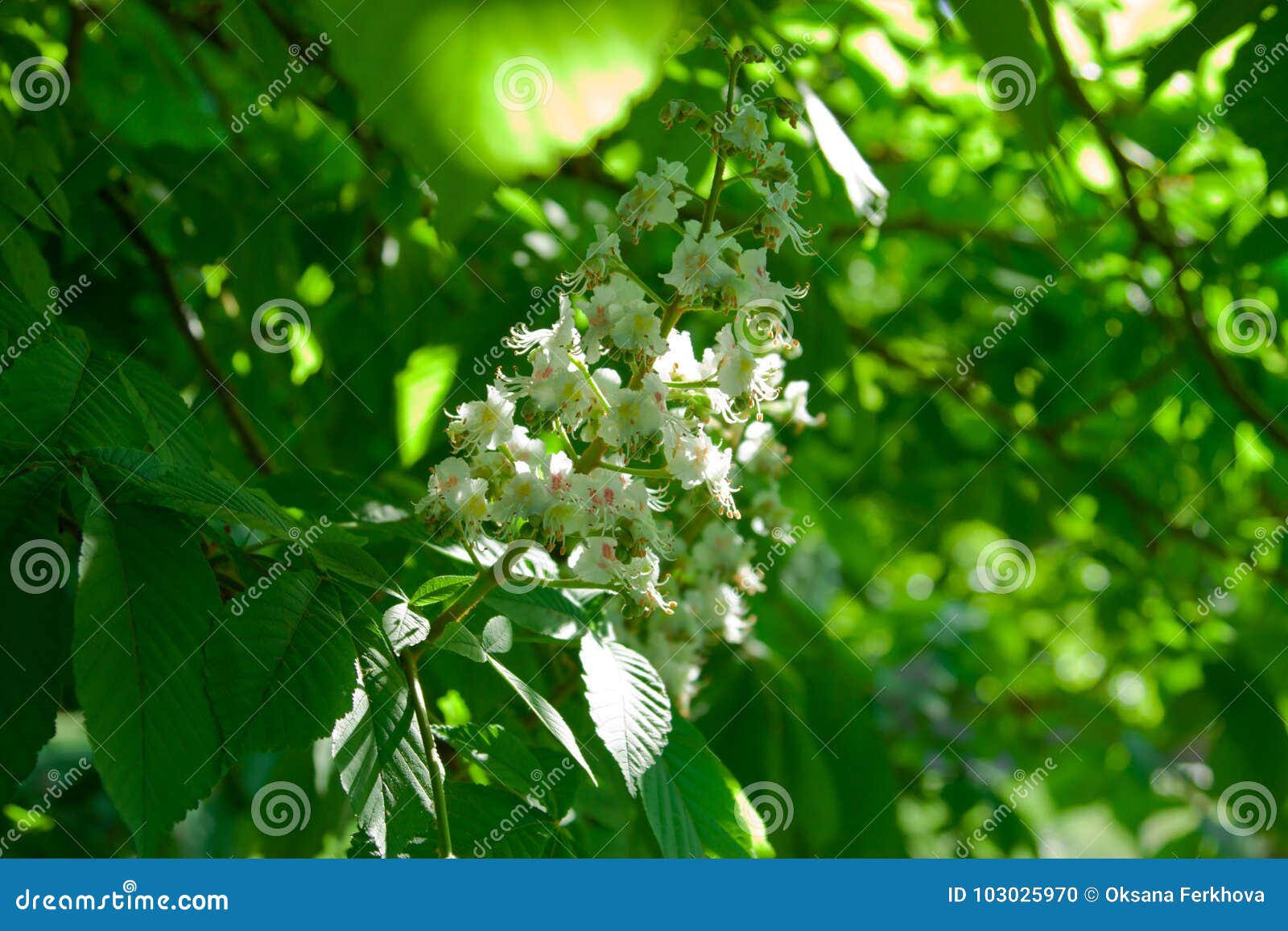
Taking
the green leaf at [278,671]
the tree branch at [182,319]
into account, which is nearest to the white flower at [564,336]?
the green leaf at [278,671]

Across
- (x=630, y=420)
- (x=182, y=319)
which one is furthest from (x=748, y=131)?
(x=182, y=319)

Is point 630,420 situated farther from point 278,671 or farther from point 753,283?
point 278,671

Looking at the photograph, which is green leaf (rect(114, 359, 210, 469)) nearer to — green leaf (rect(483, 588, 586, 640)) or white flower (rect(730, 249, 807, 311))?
green leaf (rect(483, 588, 586, 640))

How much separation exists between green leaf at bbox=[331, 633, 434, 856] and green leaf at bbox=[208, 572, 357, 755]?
0.04 m

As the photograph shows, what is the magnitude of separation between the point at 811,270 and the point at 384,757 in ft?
3.72

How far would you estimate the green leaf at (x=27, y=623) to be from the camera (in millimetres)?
717

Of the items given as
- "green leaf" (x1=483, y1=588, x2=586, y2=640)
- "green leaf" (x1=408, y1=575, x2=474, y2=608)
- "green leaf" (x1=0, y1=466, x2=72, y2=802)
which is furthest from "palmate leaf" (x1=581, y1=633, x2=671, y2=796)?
"green leaf" (x1=0, y1=466, x2=72, y2=802)

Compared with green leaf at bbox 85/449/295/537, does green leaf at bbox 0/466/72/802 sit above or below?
below

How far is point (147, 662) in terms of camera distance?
0.66m

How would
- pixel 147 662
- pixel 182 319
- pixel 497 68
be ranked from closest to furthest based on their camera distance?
pixel 497 68 → pixel 147 662 → pixel 182 319

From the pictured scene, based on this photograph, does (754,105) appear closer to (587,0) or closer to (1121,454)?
(587,0)

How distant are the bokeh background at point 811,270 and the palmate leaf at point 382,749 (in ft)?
0.80

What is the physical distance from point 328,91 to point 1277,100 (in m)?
1.58

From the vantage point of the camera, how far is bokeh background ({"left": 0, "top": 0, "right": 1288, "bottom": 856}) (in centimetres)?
93
